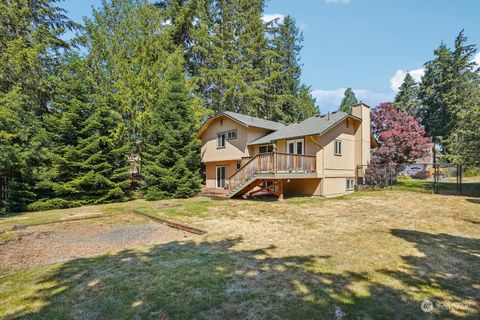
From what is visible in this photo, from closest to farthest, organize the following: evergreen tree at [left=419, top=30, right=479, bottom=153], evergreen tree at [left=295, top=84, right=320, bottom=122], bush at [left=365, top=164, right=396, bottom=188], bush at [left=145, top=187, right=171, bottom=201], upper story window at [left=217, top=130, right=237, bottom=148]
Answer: bush at [left=145, top=187, right=171, bottom=201]
bush at [left=365, top=164, right=396, bottom=188]
upper story window at [left=217, top=130, right=237, bottom=148]
evergreen tree at [left=295, top=84, right=320, bottom=122]
evergreen tree at [left=419, top=30, right=479, bottom=153]

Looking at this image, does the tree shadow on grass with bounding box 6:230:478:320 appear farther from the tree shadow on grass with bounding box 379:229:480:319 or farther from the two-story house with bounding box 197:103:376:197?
the two-story house with bounding box 197:103:376:197

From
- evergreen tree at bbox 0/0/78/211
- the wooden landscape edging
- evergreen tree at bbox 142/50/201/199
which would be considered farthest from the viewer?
evergreen tree at bbox 142/50/201/199

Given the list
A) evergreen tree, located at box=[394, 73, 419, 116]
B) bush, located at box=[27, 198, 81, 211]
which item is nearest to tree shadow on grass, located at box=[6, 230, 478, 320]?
bush, located at box=[27, 198, 81, 211]

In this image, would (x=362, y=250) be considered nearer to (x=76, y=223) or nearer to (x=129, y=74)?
(x=76, y=223)

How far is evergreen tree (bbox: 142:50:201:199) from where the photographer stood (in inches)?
669

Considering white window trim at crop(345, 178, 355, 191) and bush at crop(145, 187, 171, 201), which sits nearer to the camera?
bush at crop(145, 187, 171, 201)

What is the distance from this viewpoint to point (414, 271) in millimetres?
4680

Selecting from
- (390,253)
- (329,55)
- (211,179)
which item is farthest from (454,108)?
(390,253)

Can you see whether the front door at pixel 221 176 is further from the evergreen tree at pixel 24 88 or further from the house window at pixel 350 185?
the evergreen tree at pixel 24 88

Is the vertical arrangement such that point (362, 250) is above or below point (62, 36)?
below

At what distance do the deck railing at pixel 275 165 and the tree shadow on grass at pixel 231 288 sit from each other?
8339 mm

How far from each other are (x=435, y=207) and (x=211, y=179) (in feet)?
49.7

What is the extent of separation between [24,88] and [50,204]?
720 centimetres

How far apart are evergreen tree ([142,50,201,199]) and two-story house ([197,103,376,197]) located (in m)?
2.48
